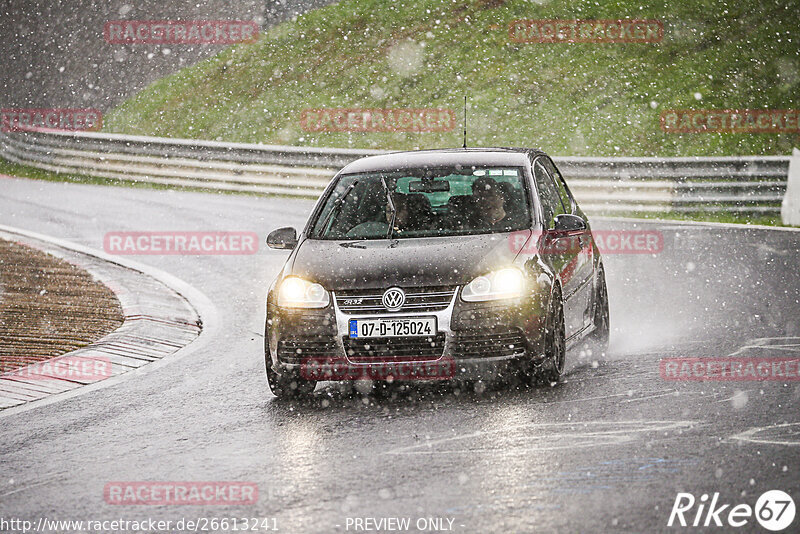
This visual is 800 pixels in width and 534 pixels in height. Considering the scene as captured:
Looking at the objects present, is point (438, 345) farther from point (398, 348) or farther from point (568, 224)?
point (568, 224)

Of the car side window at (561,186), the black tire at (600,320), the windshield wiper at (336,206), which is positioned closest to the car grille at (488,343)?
the windshield wiper at (336,206)

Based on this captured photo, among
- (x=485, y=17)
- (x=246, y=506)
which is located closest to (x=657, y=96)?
(x=485, y=17)

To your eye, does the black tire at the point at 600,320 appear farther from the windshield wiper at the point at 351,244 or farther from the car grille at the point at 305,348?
the car grille at the point at 305,348

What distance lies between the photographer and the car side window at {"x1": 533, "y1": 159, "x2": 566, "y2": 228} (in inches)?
382

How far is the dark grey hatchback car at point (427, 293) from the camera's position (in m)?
8.30

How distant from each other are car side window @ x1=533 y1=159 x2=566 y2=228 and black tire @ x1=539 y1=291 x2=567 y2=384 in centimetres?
84

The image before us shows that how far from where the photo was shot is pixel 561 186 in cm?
1087

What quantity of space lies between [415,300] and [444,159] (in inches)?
76.4

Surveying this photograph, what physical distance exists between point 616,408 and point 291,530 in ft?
9.88

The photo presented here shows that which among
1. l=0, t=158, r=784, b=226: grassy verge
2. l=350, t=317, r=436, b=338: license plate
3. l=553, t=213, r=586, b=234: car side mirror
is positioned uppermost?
l=553, t=213, r=586, b=234: car side mirror

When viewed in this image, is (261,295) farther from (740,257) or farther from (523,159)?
(740,257)

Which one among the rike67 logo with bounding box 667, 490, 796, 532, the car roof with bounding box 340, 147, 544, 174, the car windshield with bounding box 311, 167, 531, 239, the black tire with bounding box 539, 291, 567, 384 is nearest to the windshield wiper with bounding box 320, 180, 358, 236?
the car windshield with bounding box 311, 167, 531, 239

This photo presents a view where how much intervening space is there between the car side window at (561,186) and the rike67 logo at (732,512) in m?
4.77

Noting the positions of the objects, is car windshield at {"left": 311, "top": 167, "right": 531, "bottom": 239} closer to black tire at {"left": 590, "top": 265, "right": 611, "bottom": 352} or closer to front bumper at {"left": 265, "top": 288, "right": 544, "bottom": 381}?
front bumper at {"left": 265, "top": 288, "right": 544, "bottom": 381}
